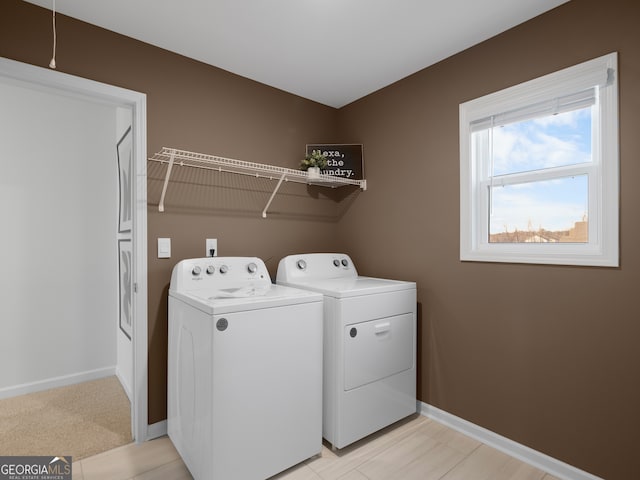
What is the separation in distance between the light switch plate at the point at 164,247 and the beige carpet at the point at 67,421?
43.6 inches

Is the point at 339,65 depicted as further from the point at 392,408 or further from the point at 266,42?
the point at 392,408

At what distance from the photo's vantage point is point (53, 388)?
8.87 feet

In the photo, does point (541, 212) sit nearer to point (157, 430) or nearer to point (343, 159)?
point (343, 159)

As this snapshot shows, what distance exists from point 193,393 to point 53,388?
1884 millimetres

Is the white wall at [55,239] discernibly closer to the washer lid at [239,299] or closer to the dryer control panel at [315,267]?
the washer lid at [239,299]

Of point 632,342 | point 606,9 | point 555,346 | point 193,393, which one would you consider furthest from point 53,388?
point 606,9

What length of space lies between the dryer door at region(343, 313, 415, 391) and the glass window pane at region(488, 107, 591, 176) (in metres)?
1.13

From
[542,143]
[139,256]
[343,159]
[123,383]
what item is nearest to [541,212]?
[542,143]

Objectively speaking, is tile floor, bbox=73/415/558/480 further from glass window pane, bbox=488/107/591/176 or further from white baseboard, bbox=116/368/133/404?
glass window pane, bbox=488/107/591/176

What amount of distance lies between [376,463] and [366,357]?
54cm

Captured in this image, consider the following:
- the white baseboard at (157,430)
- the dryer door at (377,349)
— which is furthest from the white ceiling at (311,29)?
the white baseboard at (157,430)

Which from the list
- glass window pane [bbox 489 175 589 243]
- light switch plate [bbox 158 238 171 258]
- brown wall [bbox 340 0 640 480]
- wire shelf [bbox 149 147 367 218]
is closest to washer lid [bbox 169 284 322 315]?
light switch plate [bbox 158 238 171 258]

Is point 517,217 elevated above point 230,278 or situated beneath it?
elevated above

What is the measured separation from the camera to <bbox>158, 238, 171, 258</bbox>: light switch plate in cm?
205
